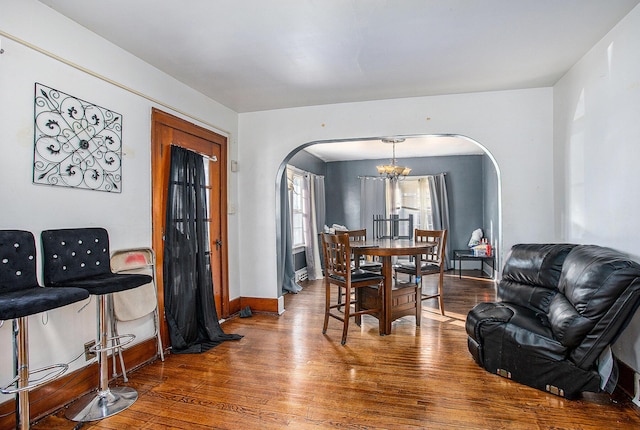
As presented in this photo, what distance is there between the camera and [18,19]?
198 centimetres

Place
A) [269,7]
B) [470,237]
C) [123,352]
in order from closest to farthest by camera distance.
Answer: [269,7] < [123,352] < [470,237]

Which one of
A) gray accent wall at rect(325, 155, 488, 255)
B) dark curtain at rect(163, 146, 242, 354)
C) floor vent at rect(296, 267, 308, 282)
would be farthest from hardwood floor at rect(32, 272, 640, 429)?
gray accent wall at rect(325, 155, 488, 255)

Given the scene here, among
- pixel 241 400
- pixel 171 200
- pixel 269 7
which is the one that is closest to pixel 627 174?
pixel 269 7

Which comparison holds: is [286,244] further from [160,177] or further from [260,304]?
[160,177]

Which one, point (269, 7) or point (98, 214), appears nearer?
point (269, 7)

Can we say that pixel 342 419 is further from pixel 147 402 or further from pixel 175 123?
pixel 175 123

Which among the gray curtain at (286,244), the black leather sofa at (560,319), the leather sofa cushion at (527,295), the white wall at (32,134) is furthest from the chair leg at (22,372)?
the gray curtain at (286,244)

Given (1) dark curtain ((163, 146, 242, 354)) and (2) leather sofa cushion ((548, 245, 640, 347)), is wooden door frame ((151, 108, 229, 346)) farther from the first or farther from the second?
(2) leather sofa cushion ((548, 245, 640, 347))

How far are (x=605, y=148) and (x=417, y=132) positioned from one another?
167 cm

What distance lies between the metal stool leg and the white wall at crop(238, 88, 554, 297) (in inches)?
83.5

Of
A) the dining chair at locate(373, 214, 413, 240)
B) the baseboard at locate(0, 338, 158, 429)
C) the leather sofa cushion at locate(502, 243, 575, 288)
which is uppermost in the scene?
the dining chair at locate(373, 214, 413, 240)

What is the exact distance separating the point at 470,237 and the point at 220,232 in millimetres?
5509

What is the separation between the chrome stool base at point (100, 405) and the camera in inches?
82.0

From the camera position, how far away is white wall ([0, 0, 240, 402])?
6.36ft
